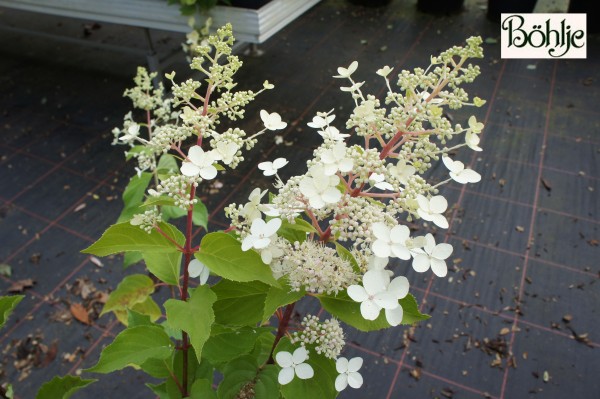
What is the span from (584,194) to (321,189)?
243 cm

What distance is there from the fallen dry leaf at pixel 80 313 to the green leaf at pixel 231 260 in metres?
1.59

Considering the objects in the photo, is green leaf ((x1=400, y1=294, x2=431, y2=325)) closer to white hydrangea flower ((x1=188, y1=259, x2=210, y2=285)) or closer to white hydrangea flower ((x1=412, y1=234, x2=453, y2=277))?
white hydrangea flower ((x1=412, y1=234, x2=453, y2=277))

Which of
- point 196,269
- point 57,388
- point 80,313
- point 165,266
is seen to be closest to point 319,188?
point 196,269

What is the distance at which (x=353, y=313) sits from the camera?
2.08ft

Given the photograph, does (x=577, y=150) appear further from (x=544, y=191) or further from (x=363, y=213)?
(x=363, y=213)

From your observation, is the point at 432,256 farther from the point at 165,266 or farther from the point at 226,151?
the point at 165,266

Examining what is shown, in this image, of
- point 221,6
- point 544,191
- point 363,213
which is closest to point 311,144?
point 221,6

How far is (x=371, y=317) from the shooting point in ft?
1.80

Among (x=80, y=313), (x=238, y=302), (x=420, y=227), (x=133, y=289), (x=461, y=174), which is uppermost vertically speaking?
(x=461, y=174)

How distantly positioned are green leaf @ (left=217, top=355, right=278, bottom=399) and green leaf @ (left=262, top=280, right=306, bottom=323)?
0.47ft

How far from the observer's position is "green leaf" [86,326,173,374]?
0.70 m

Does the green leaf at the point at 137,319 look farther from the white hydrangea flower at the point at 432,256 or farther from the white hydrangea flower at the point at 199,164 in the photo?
the white hydrangea flower at the point at 432,256

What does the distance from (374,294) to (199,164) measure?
260 millimetres

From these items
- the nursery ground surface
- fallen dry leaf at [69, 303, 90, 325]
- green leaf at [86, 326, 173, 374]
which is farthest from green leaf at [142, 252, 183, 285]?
fallen dry leaf at [69, 303, 90, 325]
